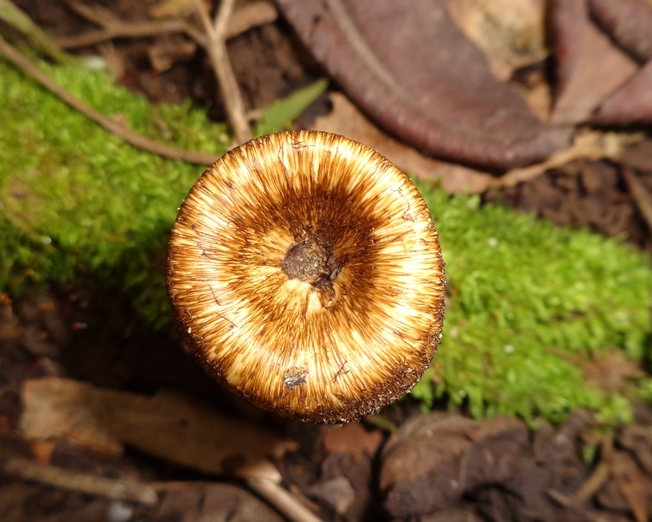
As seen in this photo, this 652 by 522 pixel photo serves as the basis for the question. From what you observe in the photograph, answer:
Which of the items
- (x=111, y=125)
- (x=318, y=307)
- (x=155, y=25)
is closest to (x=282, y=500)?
(x=318, y=307)

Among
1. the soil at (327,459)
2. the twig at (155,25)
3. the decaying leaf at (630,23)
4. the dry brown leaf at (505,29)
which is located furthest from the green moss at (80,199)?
the decaying leaf at (630,23)

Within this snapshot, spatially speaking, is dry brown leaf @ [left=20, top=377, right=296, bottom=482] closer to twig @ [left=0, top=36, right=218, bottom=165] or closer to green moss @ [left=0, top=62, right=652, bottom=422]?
green moss @ [left=0, top=62, right=652, bottom=422]

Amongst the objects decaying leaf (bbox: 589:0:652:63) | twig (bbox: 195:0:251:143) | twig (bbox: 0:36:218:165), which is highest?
decaying leaf (bbox: 589:0:652:63)

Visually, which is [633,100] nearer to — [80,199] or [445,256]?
[445,256]

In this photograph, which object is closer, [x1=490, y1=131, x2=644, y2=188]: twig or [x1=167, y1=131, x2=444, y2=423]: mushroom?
[x1=167, y1=131, x2=444, y2=423]: mushroom

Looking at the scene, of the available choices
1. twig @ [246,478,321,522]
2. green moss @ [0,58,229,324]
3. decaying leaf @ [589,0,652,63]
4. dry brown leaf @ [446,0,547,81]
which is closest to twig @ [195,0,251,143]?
green moss @ [0,58,229,324]

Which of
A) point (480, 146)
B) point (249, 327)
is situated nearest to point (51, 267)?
point (249, 327)
